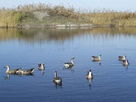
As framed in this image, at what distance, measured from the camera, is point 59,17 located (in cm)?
7350

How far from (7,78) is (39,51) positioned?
1222 centimetres

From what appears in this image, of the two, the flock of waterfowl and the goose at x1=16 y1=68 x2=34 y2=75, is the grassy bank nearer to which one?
the flock of waterfowl

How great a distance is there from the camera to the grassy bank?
70625 millimetres

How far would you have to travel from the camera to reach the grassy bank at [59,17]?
70.6 meters

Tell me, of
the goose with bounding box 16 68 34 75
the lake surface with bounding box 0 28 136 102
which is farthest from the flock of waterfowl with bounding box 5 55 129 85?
the lake surface with bounding box 0 28 136 102

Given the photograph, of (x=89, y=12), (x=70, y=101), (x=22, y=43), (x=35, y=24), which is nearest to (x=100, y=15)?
(x=89, y=12)

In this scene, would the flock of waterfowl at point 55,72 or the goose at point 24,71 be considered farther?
the goose at point 24,71

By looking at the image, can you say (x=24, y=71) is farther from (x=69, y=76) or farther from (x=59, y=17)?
(x=59, y=17)

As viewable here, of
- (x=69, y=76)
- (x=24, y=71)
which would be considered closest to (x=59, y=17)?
(x=24, y=71)

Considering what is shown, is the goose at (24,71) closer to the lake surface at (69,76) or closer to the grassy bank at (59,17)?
the lake surface at (69,76)

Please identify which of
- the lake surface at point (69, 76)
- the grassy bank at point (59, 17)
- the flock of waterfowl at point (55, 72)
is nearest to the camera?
the lake surface at point (69, 76)

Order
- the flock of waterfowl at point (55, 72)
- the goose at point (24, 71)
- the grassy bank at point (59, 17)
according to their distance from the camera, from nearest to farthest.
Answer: the flock of waterfowl at point (55, 72)
the goose at point (24, 71)
the grassy bank at point (59, 17)

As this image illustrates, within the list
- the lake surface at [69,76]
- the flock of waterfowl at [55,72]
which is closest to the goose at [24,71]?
the flock of waterfowl at [55,72]

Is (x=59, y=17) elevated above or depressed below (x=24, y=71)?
above
